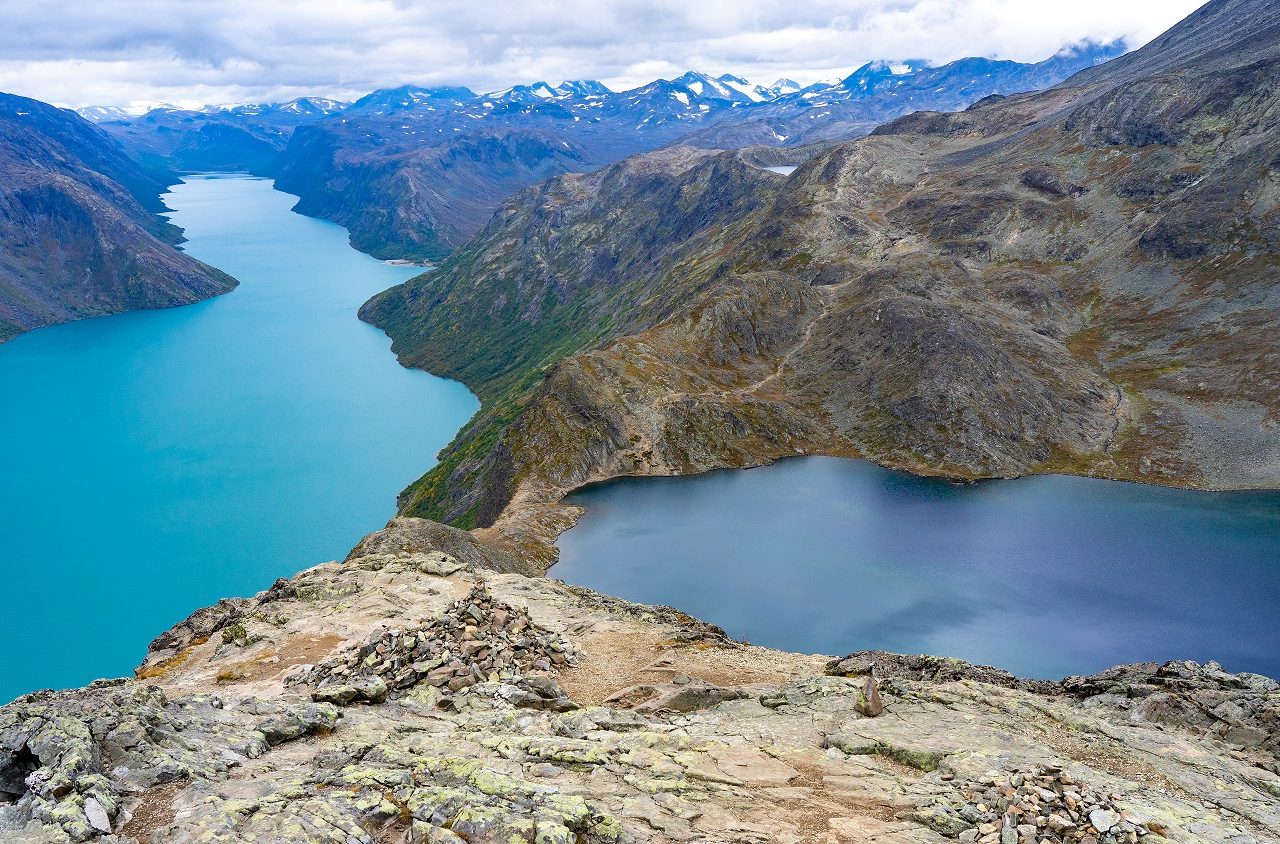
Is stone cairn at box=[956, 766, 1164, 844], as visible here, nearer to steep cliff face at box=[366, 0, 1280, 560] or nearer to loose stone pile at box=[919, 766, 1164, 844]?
loose stone pile at box=[919, 766, 1164, 844]

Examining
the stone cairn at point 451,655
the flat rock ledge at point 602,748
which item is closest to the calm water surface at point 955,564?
the flat rock ledge at point 602,748

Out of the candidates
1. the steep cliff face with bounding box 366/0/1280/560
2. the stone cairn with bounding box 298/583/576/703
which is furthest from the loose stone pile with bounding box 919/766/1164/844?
the steep cliff face with bounding box 366/0/1280/560

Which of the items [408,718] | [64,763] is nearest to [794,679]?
[408,718]

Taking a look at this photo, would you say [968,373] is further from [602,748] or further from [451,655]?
[602,748]

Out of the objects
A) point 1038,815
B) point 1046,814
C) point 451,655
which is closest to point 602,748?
point 451,655

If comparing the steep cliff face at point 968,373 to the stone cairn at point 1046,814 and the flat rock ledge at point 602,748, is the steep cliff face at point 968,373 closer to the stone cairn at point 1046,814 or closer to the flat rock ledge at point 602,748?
the flat rock ledge at point 602,748

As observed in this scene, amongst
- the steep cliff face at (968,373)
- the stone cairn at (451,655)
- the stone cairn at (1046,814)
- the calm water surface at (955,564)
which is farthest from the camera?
the steep cliff face at (968,373)
